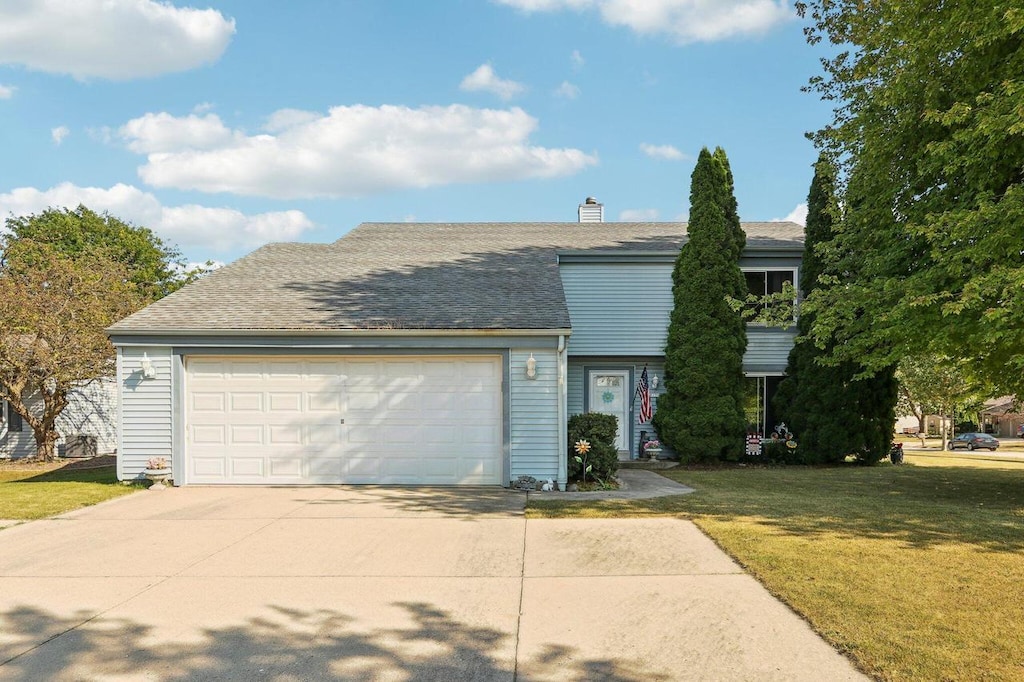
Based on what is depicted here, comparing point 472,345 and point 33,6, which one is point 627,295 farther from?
point 33,6

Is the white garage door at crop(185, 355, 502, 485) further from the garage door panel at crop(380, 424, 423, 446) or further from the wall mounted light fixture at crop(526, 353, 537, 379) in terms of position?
the wall mounted light fixture at crop(526, 353, 537, 379)

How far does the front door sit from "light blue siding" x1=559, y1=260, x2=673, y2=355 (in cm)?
63

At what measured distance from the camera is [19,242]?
68.5ft

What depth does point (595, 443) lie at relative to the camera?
430 inches

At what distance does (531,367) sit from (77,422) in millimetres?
16999

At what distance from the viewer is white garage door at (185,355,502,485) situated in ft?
36.1

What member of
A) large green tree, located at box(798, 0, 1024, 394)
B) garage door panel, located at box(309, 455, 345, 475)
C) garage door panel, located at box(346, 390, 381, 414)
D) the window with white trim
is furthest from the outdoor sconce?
the window with white trim

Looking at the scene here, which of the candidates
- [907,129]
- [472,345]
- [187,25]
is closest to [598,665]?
[472,345]

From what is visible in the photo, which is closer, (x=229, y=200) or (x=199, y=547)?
(x=199, y=547)

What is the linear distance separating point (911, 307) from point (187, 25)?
13.6 meters

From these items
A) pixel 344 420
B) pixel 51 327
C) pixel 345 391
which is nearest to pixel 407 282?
pixel 345 391

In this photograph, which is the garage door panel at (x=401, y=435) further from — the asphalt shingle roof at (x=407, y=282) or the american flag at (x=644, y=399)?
the american flag at (x=644, y=399)

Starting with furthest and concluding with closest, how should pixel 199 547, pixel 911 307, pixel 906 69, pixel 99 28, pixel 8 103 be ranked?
1. pixel 8 103
2. pixel 99 28
3. pixel 906 69
4. pixel 911 307
5. pixel 199 547

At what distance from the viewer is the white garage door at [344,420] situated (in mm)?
11016
